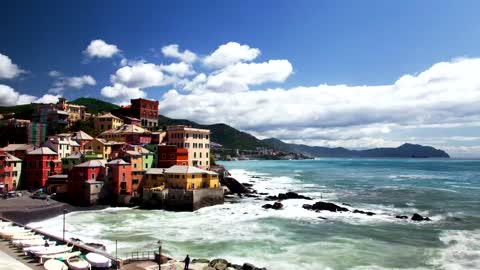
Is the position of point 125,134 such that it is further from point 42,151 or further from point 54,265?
point 54,265

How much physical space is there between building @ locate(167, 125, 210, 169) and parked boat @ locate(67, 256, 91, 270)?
56.0 m

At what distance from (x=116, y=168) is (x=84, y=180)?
5.40 metres

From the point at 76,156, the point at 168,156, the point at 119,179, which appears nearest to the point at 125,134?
the point at 76,156

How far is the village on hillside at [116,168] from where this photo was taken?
64.2 meters

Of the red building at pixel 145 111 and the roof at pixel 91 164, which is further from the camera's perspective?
the red building at pixel 145 111

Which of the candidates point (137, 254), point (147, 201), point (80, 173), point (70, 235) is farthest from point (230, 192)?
point (137, 254)

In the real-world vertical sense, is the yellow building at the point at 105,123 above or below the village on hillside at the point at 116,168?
above

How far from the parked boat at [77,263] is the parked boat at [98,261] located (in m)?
0.31

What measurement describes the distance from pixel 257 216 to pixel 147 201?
18590mm

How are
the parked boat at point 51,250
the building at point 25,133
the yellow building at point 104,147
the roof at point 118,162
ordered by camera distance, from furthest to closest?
1. the building at point 25,133
2. the yellow building at point 104,147
3. the roof at point 118,162
4. the parked boat at point 51,250

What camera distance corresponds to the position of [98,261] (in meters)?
27.0

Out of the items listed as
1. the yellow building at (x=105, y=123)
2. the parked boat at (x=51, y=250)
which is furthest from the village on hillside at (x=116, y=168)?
the parked boat at (x=51, y=250)

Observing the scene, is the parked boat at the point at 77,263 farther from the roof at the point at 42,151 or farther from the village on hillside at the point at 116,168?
the roof at the point at 42,151

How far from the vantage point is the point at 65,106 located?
113938 millimetres
